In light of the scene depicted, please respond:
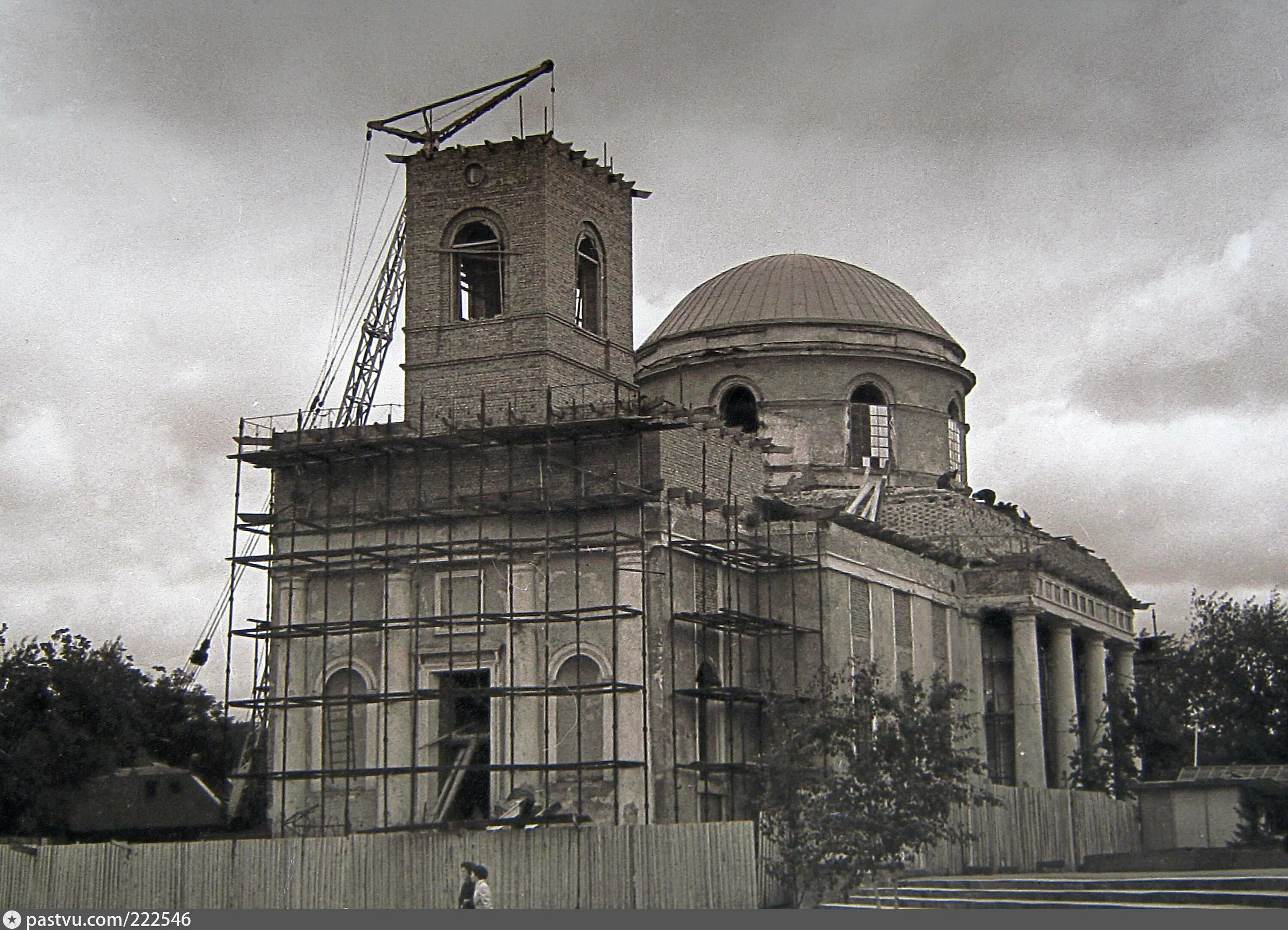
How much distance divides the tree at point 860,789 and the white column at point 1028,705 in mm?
14432

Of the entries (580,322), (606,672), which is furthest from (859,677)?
(580,322)

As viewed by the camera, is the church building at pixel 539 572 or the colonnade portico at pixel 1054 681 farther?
the colonnade portico at pixel 1054 681

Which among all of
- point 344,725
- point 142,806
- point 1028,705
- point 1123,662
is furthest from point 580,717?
point 1123,662

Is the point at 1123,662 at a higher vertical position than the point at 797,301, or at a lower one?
lower

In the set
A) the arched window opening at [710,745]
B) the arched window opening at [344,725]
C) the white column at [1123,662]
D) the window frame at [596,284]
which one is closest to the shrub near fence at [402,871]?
the arched window opening at [344,725]

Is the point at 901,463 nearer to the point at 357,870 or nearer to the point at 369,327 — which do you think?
the point at 369,327

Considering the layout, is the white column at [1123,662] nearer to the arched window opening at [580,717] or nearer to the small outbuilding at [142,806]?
the arched window opening at [580,717]

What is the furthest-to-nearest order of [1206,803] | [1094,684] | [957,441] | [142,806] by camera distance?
[1094,684] < [957,441] < [142,806] < [1206,803]

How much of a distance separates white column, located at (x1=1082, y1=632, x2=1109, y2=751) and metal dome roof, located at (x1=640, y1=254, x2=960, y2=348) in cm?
915

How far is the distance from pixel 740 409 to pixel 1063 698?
11.1m

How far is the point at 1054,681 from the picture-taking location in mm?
48750

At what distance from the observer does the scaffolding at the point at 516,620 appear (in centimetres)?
3669

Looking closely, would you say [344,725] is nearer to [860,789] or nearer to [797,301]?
[860,789]

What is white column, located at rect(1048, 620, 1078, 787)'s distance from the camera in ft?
158
